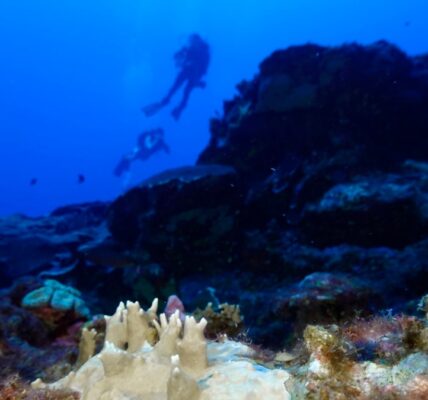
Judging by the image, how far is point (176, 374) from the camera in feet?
7.21

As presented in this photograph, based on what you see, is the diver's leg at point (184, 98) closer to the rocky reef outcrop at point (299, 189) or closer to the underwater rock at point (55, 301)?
the rocky reef outcrop at point (299, 189)

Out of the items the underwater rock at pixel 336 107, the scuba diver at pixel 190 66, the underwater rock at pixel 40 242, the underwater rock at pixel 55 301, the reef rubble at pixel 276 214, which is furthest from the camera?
the scuba diver at pixel 190 66

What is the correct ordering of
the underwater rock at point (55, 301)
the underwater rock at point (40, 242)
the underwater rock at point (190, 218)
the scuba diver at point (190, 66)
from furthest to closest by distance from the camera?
the scuba diver at point (190, 66) < the underwater rock at point (40, 242) < the underwater rock at point (190, 218) < the underwater rock at point (55, 301)

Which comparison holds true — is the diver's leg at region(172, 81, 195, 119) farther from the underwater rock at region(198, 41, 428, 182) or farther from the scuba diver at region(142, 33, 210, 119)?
the underwater rock at region(198, 41, 428, 182)

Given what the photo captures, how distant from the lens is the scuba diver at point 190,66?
20078mm

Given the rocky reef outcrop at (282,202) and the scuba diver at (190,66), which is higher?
the scuba diver at (190,66)

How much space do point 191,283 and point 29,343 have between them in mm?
4842

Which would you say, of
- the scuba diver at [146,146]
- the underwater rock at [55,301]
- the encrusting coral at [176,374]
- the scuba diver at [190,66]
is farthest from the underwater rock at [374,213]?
the scuba diver at [146,146]

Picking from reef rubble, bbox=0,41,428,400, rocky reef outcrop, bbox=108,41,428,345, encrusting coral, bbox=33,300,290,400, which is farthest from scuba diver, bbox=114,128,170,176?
encrusting coral, bbox=33,300,290,400

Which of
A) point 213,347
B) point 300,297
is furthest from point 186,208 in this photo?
point 213,347

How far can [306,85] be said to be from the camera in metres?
10.5

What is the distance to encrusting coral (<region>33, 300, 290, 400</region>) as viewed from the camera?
7.54 ft

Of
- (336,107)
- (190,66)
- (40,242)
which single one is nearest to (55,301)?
(40,242)

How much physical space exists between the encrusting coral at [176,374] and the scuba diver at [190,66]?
741 inches
